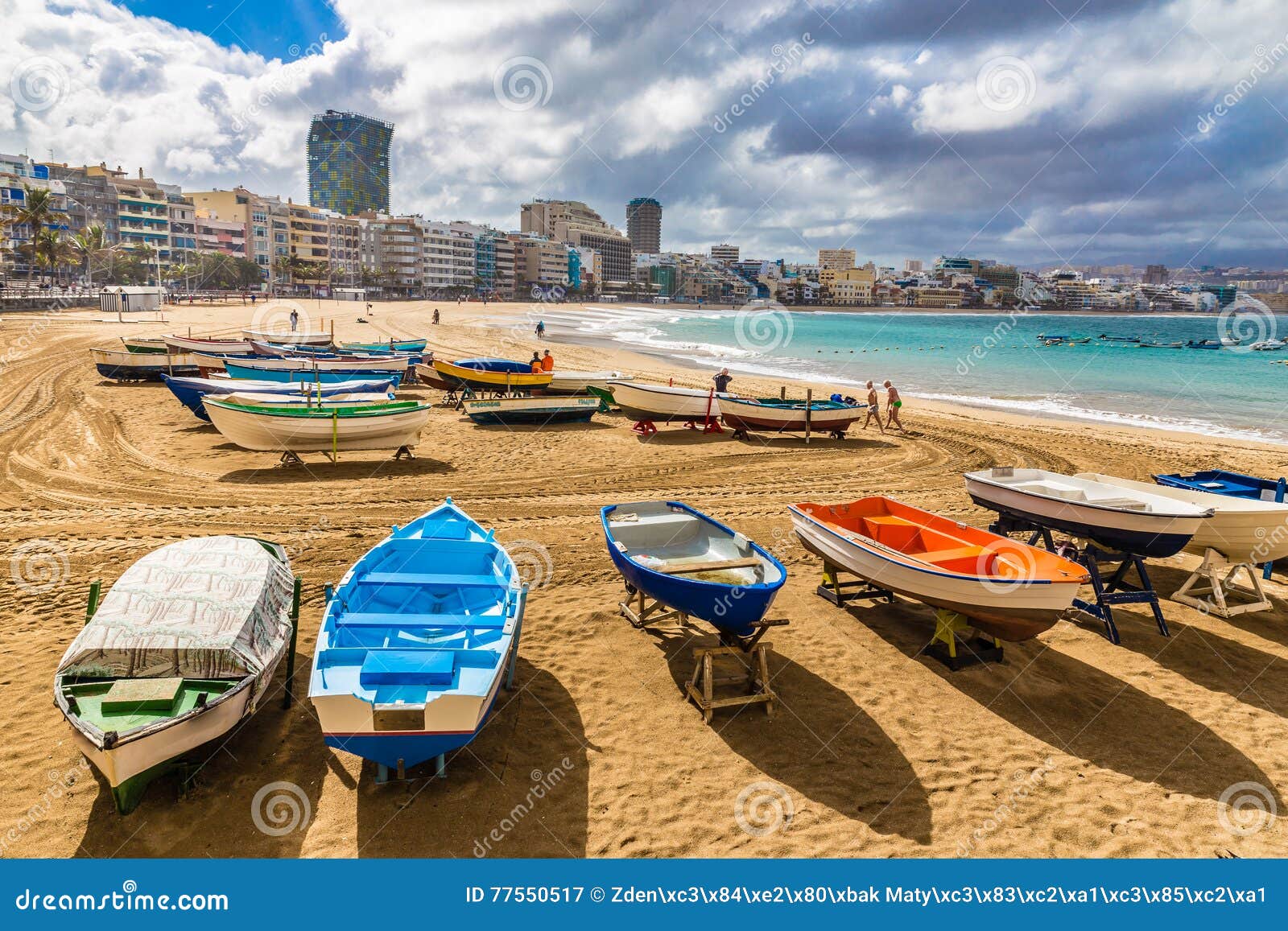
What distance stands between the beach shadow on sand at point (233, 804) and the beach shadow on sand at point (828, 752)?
140 inches

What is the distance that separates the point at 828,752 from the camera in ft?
22.7

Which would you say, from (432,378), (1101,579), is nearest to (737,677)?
(1101,579)

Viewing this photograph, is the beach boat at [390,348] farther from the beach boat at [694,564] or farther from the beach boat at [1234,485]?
the beach boat at [1234,485]

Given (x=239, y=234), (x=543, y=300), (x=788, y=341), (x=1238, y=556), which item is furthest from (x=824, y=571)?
(x=543, y=300)

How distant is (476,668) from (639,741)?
5.76ft

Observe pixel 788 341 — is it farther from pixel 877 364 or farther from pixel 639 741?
pixel 639 741

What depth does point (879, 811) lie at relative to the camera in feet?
20.1

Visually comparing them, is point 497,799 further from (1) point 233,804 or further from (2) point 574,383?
(2) point 574,383

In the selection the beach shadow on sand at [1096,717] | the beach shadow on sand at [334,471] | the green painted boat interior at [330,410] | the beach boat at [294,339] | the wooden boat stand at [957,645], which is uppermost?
the beach boat at [294,339]

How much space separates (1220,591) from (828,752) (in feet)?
22.9

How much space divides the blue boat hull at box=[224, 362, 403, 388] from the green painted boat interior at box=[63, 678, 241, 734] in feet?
55.3

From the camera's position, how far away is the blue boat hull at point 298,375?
2208 centimetres

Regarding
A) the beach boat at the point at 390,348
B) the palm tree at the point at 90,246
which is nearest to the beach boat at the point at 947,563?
the beach boat at the point at 390,348

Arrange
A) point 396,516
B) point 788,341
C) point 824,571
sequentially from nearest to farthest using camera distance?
point 824,571, point 396,516, point 788,341
